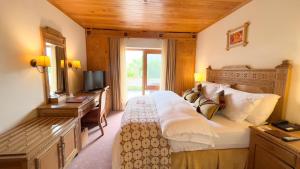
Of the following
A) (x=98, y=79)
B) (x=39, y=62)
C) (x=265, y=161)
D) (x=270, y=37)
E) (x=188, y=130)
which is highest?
(x=270, y=37)

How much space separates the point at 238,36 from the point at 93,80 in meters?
3.44

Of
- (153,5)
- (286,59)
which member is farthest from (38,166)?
(286,59)

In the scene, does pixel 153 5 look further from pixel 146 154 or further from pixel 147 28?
pixel 146 154

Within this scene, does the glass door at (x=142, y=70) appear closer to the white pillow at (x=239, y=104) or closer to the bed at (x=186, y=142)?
the white pillow at (x=239, y=104)

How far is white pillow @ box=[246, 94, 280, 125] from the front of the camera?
6.17 feet

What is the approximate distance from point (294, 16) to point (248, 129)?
1462mm

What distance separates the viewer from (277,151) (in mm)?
1400

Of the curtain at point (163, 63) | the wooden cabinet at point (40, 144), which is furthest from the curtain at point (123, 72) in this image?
the wooden cabinet at point (40, 144)

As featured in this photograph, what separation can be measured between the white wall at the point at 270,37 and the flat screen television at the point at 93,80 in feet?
10.3

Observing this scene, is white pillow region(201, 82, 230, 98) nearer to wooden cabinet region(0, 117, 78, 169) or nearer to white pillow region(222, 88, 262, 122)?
white pillow region(222, 88, 262, 122)

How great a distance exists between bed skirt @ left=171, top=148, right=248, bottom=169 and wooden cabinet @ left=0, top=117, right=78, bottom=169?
134 centimetres

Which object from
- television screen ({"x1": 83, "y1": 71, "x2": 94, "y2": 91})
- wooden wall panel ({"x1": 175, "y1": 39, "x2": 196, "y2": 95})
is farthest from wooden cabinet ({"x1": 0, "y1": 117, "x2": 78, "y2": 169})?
wooden wall panel ({"x1": 175, "y1": 39, "x2": 196, "y2": 95})

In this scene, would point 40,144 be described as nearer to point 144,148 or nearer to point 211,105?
point 144,148

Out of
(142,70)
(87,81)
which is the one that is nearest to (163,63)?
(142,70)
